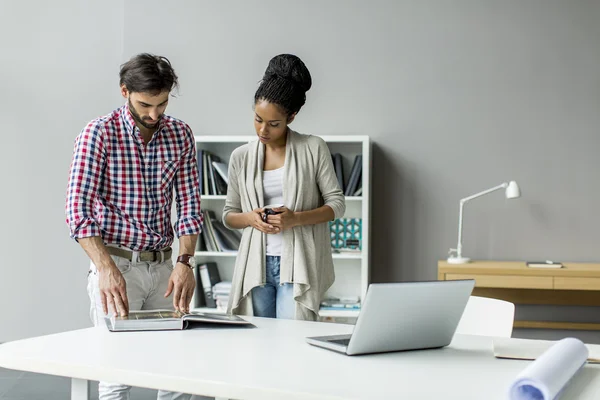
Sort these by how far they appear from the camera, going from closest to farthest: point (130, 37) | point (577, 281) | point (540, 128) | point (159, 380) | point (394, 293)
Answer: point (159, 380) → point (394, 293) → point (577, 281) → point (540, 128) → point (130, 37)

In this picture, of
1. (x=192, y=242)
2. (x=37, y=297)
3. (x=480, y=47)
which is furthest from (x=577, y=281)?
(x=37, y=297)

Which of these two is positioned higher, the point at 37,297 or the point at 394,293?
the point at 394,293

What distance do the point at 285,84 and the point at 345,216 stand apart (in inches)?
79.5

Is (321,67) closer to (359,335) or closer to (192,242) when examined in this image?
(192,242)

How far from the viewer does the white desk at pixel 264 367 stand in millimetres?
1308

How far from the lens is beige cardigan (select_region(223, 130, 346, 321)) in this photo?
244 centimetres

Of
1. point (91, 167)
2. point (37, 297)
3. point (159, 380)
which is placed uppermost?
point (91, 167)

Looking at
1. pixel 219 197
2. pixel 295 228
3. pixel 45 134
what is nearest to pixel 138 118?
pixel 295 228

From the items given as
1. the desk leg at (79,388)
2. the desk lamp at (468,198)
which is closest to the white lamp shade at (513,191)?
the desk lamp at (468,198)

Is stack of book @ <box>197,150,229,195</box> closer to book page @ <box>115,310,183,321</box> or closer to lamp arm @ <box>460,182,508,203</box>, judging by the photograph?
lamp arm @ <box>460,182,508,203</box>

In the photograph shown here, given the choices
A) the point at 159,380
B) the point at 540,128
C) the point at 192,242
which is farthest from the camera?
the point at 540,128

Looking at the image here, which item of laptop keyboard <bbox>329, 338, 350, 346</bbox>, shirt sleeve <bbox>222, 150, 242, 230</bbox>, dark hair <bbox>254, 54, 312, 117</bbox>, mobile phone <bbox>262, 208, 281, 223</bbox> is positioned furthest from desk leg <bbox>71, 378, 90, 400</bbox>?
dark hair <bbox>254, 54, 312, 117</bbox>

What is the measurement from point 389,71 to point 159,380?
11.3ft

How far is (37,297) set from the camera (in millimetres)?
4875
